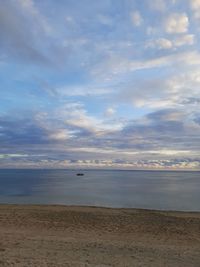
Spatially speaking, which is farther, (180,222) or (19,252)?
(180,222)

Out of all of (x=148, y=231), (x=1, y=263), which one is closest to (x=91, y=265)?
(x=1, y=263)

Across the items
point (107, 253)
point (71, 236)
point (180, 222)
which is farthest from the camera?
point (180, 222)

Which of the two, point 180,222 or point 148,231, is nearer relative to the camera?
point 148,231

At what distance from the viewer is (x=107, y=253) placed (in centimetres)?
1227

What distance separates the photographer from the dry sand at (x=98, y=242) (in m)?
10.9

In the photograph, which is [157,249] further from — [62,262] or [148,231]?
[148,231]

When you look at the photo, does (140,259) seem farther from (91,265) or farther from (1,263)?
(1,263)

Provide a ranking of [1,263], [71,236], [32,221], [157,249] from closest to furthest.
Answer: [1,263] < [157,249] < [71,236] < [32,221]

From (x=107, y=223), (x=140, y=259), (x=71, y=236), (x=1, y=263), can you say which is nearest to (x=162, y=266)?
(x=140, y=259)

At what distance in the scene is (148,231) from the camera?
1967cm

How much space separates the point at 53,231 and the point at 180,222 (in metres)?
10.5

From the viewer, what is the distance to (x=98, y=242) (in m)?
14.9

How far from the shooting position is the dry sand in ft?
35.7

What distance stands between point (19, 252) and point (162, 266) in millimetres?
5218
